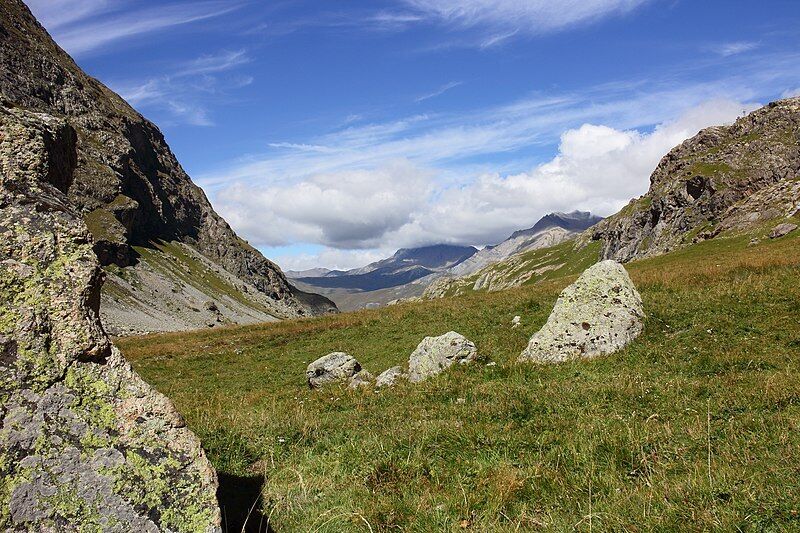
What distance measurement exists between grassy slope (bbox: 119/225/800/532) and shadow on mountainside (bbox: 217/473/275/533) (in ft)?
0.47

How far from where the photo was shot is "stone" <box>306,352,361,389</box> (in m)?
19.7

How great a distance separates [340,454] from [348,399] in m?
5.59

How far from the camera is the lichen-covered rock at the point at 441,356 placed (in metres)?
16.8

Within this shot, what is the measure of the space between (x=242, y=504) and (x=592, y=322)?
12.9 meters

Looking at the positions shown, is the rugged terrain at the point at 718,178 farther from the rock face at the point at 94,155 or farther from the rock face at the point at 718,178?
the rock face at the point at 94,155

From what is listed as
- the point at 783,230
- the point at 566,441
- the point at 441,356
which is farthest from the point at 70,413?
the point at 783,230

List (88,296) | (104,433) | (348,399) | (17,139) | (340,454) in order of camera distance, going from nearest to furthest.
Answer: (104,433)
(88,296)
(17,139)
(340,454)
(348,399)

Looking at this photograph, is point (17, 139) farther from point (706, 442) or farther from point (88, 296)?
point (706, 442)

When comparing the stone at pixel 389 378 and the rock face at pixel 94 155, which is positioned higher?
the rock face at pixel 94 155

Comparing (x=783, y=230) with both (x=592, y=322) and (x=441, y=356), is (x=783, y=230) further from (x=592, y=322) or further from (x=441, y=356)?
(x=441, y=356)

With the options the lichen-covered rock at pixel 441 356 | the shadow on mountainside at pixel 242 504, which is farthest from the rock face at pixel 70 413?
the lichen-covered rock at pixel 441 356

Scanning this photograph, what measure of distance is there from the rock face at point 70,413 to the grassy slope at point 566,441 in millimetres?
2224

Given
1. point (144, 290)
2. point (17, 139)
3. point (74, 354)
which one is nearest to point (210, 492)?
point (74, 354)

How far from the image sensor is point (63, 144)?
23.8 ft
